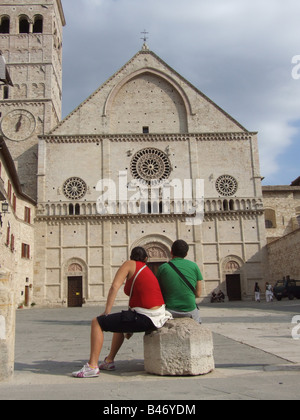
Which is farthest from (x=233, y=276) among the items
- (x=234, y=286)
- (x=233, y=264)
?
(x=233, y=264)

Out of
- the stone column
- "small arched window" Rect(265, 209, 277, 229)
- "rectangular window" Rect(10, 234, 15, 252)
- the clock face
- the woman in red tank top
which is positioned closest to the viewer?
the stone column

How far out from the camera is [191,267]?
6043 mm

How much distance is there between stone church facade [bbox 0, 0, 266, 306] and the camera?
32.2m

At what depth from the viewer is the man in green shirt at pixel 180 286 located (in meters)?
5.92

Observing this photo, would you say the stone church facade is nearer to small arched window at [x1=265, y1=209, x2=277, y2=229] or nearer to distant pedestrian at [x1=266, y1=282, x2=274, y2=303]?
distant pedestrian at [x1=266, y1=282, x2=274, y2=303]

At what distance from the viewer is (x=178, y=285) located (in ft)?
19.4

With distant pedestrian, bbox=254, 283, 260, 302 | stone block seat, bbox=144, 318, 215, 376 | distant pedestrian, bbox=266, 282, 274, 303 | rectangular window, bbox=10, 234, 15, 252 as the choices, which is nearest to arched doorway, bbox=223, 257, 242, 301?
distant pedestrian, bbox=254, 283, 260, 302

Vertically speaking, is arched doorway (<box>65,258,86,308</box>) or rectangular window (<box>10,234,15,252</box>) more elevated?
rectangular window (<box>10,234,15,252</box>)

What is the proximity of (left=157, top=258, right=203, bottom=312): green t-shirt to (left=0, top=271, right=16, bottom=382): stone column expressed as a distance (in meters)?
2.07

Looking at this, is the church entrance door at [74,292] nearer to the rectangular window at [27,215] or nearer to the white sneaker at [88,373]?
the rectangular window at [27,215]

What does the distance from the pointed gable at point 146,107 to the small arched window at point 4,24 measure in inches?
458

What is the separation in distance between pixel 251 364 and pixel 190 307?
4.10 feet

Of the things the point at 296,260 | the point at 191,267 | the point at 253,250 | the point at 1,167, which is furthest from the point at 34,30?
the point at 191,267
